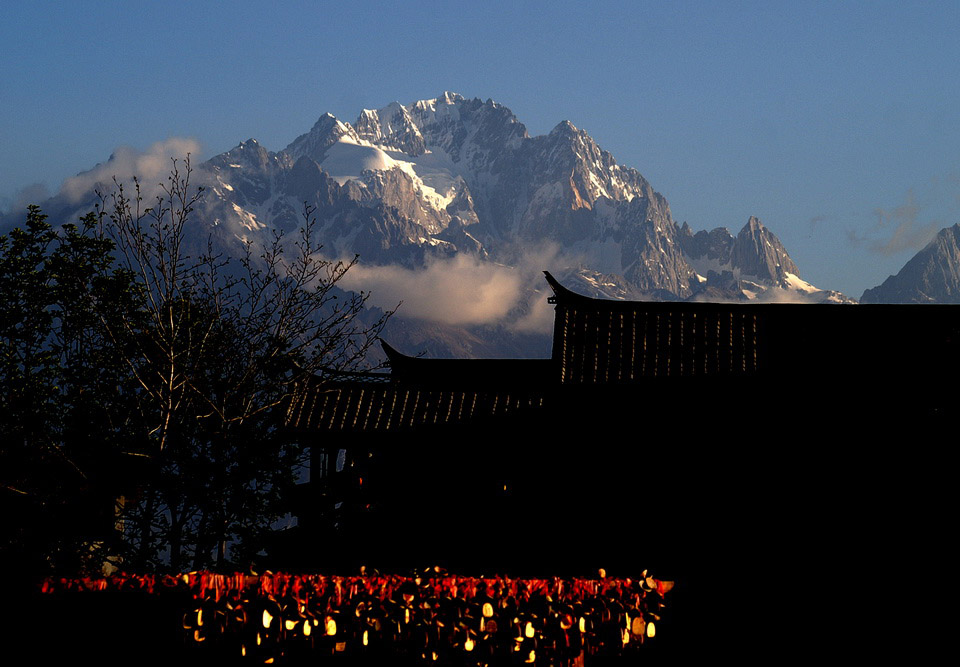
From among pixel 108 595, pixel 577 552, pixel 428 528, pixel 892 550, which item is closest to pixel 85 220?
pixel 428 528

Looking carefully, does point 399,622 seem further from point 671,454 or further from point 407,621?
point 671,454

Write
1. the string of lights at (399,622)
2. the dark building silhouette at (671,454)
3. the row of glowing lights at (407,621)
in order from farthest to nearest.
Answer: the dark building silhouette at (671,454)
the string of lights at (399,622)
the row of glowing lights at (407,621)

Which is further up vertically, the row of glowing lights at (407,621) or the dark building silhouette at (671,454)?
the dark building silhouette at (671,454)

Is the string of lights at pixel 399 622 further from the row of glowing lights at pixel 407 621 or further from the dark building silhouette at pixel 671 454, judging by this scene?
the dark building silhouette at pixel 671 454

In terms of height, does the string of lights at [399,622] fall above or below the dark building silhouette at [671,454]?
below

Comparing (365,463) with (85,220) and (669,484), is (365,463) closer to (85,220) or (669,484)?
(669,484)

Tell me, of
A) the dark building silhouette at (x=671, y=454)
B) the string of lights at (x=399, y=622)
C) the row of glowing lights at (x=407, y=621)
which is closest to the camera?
the row of glowing lights at (x=407, y=621)

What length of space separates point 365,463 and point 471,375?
5416 mm

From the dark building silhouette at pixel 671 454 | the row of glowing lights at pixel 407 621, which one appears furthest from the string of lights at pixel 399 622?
the dark building silhouette at pixel 671 454

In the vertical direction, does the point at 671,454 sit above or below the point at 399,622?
above

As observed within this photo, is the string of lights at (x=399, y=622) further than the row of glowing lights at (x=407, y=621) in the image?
Yes

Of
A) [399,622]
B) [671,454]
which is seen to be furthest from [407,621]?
[671,454]

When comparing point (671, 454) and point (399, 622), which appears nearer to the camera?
point (399, 622)

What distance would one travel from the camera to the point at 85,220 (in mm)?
29359
